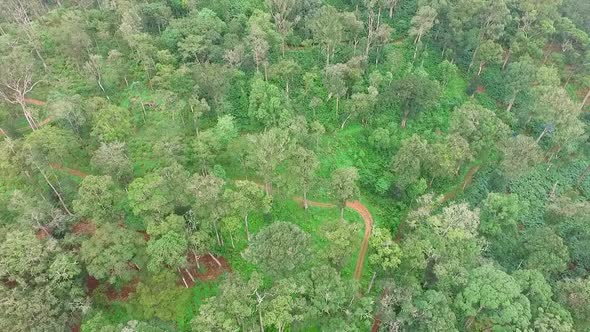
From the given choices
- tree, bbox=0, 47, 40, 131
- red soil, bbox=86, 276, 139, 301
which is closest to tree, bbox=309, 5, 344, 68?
tree, bbox=0, 47, 40, 131

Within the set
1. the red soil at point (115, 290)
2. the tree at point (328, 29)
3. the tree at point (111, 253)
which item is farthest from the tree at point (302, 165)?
the tree at point (328, 29)

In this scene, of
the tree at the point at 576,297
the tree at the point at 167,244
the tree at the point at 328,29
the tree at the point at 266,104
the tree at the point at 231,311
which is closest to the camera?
the tree at the point at 231,311

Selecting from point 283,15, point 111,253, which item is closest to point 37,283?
point 111,253

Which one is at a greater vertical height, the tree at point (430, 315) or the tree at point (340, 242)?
the tree at point (340, 242)

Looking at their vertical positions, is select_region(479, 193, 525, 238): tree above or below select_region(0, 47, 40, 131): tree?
below

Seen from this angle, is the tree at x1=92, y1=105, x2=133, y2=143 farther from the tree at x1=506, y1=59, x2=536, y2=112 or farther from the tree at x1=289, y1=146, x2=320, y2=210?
the tree at x1=506, y1=59, x2=536, y2=112

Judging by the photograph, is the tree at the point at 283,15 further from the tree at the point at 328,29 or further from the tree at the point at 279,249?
the tree at the point at 279,249
